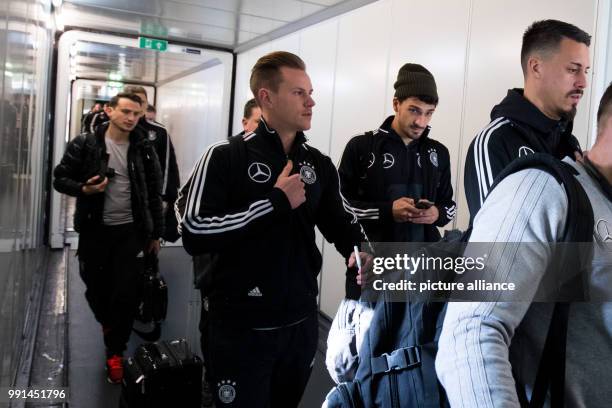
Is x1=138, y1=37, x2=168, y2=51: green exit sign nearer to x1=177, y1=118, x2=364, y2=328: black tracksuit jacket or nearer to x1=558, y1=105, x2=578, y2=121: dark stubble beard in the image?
x1=177, y1=118, x2=364, y2=328: black tracksuit jacket

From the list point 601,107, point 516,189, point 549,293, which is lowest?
point 549,293

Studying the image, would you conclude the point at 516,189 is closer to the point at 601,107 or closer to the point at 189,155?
the point at 601,107

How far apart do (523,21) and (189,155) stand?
22.9 feet

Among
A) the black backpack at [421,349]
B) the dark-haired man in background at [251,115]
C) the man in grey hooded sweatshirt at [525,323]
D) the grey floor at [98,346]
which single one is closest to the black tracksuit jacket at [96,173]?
the dark-haired man in background at [251,115]

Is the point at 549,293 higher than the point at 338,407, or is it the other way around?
the point at 549,293

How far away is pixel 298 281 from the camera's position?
202cm

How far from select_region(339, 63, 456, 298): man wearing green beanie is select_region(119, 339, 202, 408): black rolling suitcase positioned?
3.71 ft

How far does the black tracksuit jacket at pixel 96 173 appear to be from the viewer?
348cm

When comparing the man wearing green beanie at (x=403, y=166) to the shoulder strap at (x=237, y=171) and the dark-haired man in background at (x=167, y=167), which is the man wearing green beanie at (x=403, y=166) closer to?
the shoulder strap at (x=237, y=171)

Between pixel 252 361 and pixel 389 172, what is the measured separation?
1396mm

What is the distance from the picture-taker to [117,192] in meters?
3.55

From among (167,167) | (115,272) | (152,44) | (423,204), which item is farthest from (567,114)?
(152,44)

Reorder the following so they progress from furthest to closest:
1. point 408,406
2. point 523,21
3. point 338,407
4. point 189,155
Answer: point 189,155, point 523,21, point 338,407, point 408,406

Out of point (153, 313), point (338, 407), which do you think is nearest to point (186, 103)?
point (153, 313)
